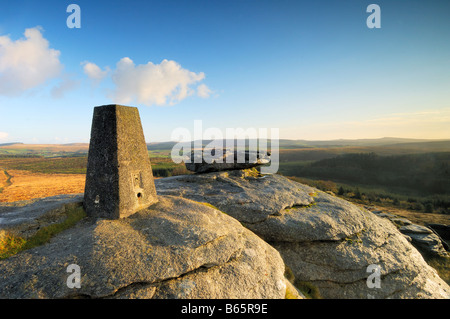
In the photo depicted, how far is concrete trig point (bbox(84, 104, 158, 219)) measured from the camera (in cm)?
701

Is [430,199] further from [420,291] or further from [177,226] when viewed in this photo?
[177,226]

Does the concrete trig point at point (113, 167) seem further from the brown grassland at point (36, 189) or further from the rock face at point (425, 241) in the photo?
the brown grassland at point (36, 189)

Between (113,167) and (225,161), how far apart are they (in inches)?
331

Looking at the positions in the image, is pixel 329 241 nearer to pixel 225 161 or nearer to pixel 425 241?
pixel 225 161

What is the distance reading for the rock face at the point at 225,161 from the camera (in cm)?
1445

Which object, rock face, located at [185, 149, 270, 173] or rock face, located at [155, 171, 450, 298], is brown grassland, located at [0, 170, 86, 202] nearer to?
rock face, located at [185, 149, 270, 173]

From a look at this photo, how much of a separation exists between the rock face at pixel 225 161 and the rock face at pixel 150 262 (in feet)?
23.5

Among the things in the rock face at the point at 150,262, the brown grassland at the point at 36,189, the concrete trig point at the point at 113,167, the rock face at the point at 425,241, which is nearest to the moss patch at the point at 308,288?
the rock face at the point at 150,262

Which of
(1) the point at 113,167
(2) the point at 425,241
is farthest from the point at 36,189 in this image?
(2) the point at 425,241

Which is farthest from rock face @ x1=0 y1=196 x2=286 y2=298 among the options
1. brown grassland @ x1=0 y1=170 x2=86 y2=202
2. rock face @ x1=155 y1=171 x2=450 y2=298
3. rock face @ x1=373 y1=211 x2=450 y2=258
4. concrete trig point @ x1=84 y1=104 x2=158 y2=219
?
brown grassland @ x1=0 y1=170 x2=86 y2=202

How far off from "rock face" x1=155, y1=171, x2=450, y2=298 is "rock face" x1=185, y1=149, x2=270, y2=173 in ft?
8.68

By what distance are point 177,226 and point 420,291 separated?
10.3 m

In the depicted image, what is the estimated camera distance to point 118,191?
694 centimetres

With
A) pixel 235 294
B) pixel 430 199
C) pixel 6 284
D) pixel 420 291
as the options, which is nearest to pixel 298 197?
pixel 420 291
